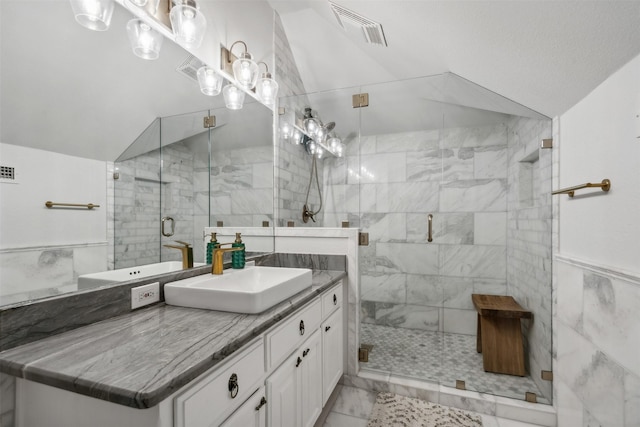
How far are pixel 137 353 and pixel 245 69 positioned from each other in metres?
1.85

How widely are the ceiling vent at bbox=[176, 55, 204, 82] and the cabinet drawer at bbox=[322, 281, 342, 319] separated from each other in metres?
1.49

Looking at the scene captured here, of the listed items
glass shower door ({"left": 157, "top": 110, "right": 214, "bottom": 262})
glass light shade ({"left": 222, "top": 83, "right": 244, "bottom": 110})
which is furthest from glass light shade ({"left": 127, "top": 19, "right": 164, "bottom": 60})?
glass light shade ({"left": 222, "top": 83, "right": 244, "bottom": 110})

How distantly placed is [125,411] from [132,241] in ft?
2.56

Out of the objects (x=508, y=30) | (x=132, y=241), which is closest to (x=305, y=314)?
(x=132, y=241)

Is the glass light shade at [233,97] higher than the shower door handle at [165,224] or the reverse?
higher

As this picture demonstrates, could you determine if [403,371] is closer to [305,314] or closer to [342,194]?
[305,314]

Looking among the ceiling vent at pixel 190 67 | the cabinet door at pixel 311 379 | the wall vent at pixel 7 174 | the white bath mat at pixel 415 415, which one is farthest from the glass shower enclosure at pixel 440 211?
the wall vent at pixel 7 174

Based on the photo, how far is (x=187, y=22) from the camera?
1559 mm

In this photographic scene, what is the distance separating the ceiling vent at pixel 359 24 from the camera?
7.00 feet

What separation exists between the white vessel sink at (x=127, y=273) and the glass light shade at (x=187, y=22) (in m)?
1.16

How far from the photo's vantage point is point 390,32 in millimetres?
2146

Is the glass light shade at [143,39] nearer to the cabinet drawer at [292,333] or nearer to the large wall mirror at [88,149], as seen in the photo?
the large wall mirror at [88,149]

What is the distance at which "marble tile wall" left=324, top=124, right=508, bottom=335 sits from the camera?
98.0 inches

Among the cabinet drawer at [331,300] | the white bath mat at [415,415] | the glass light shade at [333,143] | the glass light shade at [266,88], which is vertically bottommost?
the white bath mat at [415,415]
